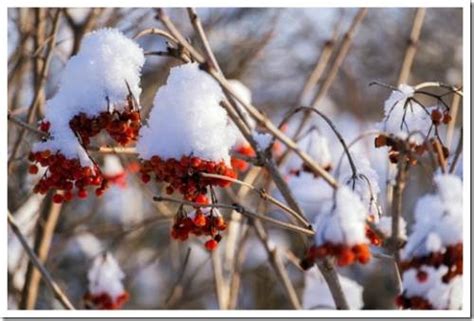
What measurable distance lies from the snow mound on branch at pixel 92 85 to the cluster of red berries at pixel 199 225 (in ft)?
0.65

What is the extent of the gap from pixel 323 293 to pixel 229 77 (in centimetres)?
161

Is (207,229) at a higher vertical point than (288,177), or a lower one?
lower

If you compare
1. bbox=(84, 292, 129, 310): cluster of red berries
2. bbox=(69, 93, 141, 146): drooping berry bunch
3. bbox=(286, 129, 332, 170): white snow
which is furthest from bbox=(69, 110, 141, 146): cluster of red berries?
bbox=(84, 292, 129, 310): cluster of red berries

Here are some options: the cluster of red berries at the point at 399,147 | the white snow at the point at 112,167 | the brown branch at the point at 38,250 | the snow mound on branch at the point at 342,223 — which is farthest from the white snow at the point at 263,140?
the brown branch at the point at 38,250

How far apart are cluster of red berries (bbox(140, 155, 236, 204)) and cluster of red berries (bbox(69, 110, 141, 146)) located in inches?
3.0

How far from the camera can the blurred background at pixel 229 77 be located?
2752 millimetres

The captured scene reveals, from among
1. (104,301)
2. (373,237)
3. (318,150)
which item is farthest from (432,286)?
(104,301)

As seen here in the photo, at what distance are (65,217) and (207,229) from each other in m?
2.24

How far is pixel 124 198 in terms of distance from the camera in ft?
14.5

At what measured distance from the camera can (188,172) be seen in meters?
1.49

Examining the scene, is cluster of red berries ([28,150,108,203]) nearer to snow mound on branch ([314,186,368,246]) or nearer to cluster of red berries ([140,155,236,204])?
cluster of red berries ([140,155,236,204])

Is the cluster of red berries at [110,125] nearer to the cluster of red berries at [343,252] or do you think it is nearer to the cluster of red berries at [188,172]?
the cluster of red berries at [188,172]

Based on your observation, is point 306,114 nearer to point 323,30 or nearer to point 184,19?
point 184,19

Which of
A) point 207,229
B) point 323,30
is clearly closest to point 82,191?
point 207,229
